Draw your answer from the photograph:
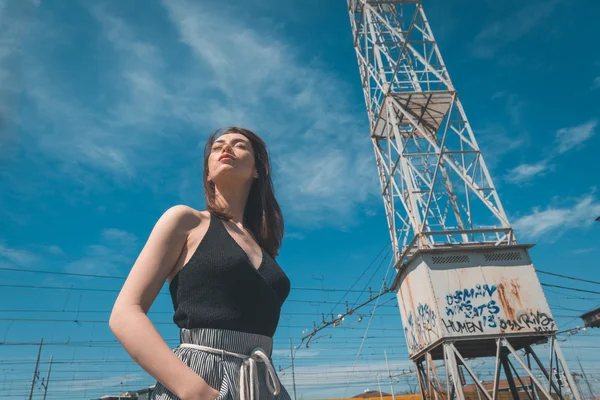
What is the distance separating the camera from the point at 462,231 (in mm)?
11711

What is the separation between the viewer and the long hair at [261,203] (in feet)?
6.88

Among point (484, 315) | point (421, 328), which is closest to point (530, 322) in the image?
point (484, 315)

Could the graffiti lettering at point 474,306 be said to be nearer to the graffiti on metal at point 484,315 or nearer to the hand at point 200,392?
the graffiti on metal at point 484,315

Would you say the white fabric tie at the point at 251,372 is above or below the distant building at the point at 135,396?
below

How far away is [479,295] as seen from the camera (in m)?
10.9

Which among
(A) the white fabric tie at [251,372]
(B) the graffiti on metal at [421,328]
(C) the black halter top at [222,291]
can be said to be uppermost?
(B) the graffiti on metal at [421,328]

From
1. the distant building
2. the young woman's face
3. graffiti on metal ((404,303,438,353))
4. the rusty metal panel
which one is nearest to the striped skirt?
the young woman's face

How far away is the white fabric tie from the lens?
50.8 inches

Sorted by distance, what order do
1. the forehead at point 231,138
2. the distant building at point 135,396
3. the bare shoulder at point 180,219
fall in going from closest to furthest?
1. the bare shoulder at point 180,219
2. the forehead at point 231,138
3. the distant building at point 135,396

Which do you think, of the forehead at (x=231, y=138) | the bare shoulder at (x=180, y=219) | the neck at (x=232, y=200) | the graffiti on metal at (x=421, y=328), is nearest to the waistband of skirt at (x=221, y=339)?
the bare shoulder at (x=180, y=219)

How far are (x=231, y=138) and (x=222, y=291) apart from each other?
87 centimetres

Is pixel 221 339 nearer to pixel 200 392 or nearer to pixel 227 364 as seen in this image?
pixel 227 364

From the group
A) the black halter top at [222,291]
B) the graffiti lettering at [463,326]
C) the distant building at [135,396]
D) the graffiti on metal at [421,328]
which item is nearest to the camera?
the black halter top at [222,291]

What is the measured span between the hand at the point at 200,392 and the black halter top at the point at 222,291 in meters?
0.21
